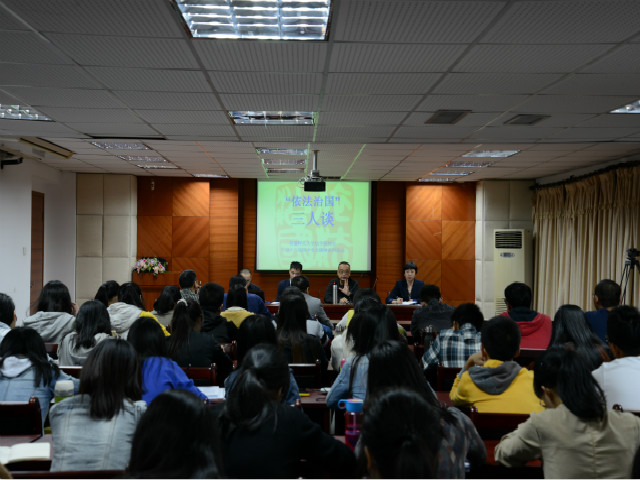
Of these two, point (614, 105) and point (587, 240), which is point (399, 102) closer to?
point (614, 105)

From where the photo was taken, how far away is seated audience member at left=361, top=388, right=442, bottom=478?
153 cm

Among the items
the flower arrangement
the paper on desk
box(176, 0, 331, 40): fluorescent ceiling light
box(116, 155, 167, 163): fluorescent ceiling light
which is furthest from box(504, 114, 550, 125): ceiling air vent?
the flower arrangement

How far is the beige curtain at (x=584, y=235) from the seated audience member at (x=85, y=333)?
7.05 meters

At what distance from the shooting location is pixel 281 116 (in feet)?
21.4

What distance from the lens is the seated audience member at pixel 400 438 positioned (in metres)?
1.53

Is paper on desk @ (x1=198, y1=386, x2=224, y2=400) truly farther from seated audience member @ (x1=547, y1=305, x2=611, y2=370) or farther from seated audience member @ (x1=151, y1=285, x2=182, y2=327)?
seated audience member @ (x1=151, y1=285, x2=182, y2=327)

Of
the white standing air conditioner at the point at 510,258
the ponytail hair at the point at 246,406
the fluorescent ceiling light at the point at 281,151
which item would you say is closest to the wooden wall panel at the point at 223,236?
the fluorescent ceiling light at the point at 281,151

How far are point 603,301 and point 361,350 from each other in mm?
2643

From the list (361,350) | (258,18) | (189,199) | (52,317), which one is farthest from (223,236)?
(361,350)

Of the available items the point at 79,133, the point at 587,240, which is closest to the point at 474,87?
the point at 79,133

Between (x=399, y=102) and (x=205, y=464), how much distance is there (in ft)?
14.6

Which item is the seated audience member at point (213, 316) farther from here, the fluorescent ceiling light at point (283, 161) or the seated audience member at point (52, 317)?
the fluorescent ceiling light at point (283, 161)

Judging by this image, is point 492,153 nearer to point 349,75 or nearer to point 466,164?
point 466,164

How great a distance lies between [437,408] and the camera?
82.8 inches
